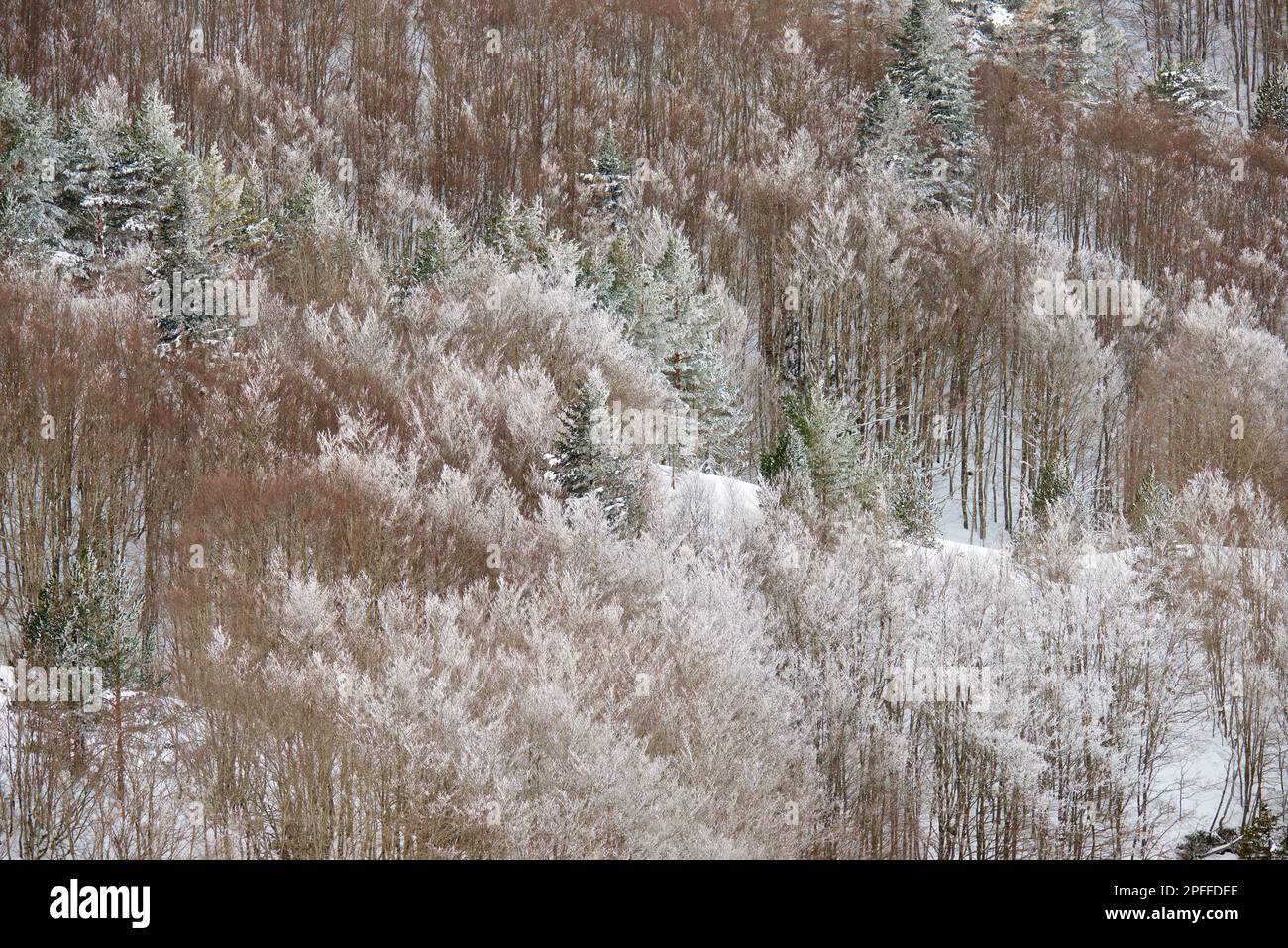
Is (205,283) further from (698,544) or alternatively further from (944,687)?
(944,687)

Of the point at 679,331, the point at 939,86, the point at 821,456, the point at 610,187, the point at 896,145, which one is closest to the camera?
the point at 821,456

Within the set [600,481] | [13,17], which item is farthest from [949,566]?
[13,17]

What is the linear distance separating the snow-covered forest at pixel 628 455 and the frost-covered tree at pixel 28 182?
17 centimetres

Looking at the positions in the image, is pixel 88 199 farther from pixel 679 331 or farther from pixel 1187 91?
pixel 1187 91

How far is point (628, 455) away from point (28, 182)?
21.8 metres

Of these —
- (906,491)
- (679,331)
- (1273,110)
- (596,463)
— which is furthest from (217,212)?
(1273,110)

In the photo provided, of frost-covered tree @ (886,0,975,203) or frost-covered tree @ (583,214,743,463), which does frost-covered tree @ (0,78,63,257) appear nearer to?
frost-covered tree @ (583,214,743,463)

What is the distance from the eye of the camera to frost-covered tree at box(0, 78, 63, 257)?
33219 mm

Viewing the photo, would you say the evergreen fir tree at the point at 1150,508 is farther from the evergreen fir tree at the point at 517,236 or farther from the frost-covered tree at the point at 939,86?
the frost-covered tree at the point at 939,86

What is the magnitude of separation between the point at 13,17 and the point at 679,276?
123 ft

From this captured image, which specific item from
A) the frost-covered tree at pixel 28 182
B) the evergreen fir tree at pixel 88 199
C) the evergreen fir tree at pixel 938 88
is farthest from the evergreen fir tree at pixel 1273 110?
the frost-covered tree at pixel 28 182

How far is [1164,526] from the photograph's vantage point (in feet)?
86.8

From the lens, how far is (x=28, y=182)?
→ 3431 centimetres
